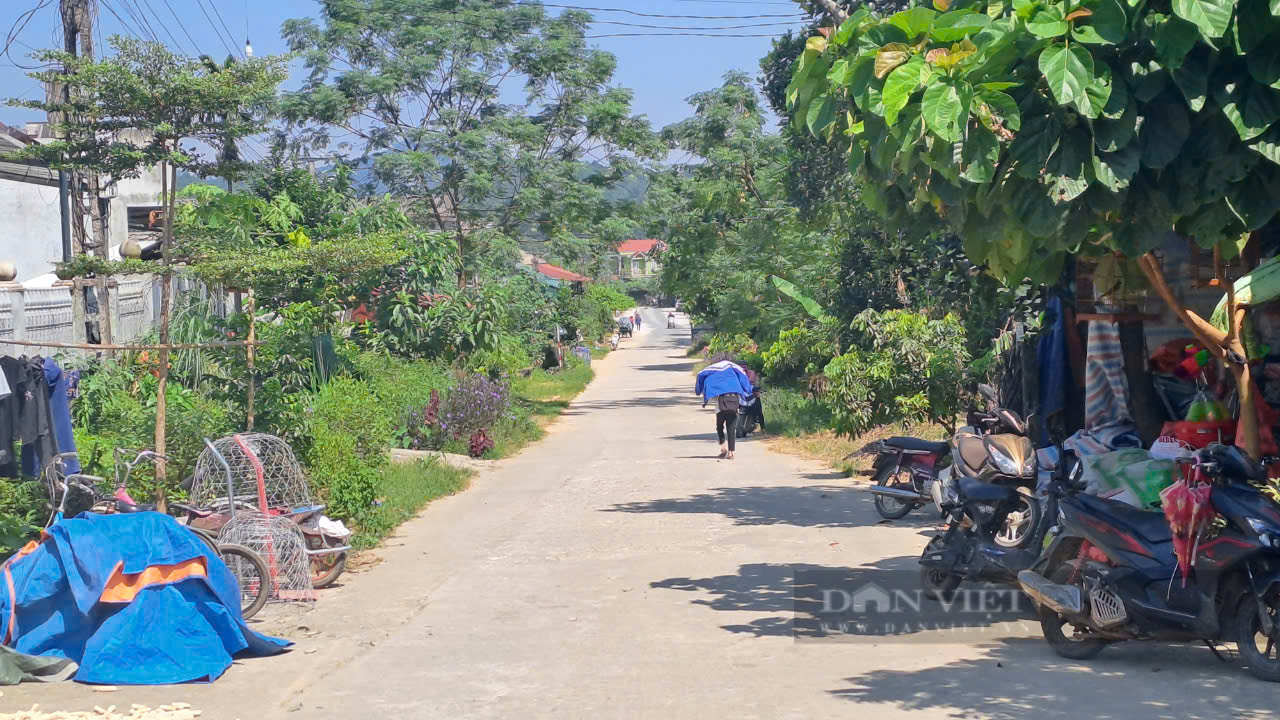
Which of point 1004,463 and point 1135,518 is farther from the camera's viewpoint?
point 1004,463

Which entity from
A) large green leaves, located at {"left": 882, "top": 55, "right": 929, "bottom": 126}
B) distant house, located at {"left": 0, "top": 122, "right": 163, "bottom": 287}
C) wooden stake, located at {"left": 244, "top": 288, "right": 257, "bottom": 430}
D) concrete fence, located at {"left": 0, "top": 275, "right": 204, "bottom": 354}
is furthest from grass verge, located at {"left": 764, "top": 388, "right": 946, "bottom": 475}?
distant house, located at {"left": 0, "top": 122, "right": 163, "bottom": 287}

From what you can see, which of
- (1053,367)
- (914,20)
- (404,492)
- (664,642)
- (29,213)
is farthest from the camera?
(29,213)

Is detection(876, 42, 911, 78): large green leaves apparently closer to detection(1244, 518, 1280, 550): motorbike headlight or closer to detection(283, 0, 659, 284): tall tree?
detection(1244, 518, 1280, 550): motorbike headlight

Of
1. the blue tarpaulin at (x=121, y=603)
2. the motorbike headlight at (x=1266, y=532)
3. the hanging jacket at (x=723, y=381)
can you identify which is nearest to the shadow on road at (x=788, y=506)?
the hanging jacket at (x=723, y=381)

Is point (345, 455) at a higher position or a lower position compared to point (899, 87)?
lower

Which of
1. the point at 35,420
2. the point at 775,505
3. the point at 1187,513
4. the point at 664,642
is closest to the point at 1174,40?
the point at 1187,513

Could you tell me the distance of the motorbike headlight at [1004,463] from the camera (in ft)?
27.6

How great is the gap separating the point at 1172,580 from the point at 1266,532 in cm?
62

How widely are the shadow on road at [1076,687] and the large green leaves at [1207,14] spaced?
10.5ft

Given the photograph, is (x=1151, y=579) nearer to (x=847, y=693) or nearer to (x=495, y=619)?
(x=847, y=693)

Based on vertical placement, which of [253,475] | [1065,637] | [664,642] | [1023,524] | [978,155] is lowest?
[664,642]

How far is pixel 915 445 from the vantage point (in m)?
12.4

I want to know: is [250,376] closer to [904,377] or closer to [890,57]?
[890,57]

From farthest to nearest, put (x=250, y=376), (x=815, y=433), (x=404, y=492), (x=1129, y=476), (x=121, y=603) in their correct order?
1. (x=815, y=433)
2. (x=404, y=492)
3. (x=250, y=376)
4. (x=1129, y=476)
5. (x=121, y=603)
